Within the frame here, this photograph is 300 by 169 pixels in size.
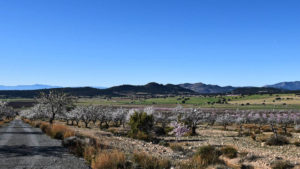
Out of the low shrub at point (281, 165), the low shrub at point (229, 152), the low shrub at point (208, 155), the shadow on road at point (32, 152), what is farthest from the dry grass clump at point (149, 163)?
the low shrub at point (229, 152)

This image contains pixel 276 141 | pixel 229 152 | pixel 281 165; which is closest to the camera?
pixel 281 165

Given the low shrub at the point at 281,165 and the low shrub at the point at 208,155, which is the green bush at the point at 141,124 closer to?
the low shrub at the point at 208,155

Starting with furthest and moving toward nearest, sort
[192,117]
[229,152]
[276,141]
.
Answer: [192,117] < [276,141] < [229,152]

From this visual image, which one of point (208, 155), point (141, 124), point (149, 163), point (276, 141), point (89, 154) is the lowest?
point (276, 141)

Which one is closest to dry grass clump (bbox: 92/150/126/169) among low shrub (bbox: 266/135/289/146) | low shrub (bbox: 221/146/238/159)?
low shrub (bbox: 221/146/238/159)

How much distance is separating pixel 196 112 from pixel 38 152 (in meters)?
37.4

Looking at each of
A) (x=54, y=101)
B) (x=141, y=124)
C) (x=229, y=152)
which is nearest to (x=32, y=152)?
(x=229, y=152)

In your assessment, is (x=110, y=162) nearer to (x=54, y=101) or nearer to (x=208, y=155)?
(x=208, y=155)

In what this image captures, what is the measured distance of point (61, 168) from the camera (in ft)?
49.4

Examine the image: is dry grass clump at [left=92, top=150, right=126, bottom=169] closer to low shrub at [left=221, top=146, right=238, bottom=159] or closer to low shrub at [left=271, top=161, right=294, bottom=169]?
low shrub at [left=271, top=161, right=294, bottom=169]

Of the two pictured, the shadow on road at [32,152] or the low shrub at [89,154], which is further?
the shadow on road at [32,152]

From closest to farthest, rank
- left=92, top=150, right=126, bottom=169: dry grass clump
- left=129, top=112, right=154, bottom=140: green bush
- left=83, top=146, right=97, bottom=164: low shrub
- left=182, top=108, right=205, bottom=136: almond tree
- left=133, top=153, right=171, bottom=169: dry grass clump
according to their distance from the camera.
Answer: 1. left=92, top=150, right=126, bottom=169: dry grass clump
2. left=133, top=153, right=171, bottom=169: dry grass clump
3. left=83, top=146, right=97, bottom=164: low shrub
4. left=129, top=112, right=154, bottom=140: green bush
5. left=182, top=108, right=205, bottom=136: almond tree

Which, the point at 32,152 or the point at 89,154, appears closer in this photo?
the point at 89,154

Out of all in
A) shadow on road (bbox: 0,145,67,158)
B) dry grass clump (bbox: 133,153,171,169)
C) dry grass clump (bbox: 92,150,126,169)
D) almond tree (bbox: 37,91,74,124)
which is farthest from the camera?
almond tree (bbox: 37,91,74,124)
